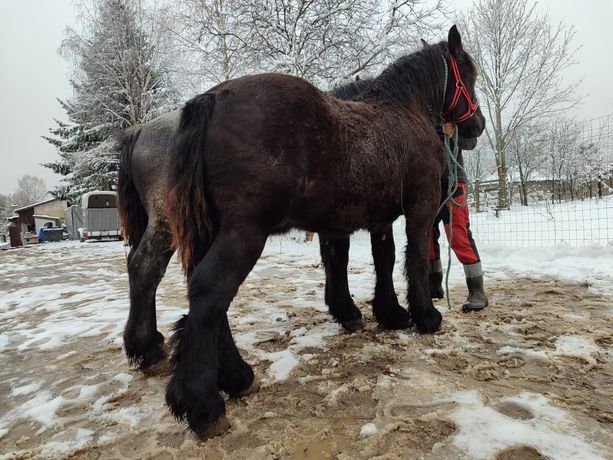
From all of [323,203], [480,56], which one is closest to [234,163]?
[323,203]

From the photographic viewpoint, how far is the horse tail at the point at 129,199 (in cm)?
266

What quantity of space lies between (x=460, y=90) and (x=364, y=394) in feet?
8.92

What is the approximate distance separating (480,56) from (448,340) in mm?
20975

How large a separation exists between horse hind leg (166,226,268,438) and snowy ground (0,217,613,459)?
0.12 m

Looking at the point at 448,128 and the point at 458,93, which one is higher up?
the point at 458,93

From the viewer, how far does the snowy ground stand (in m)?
1.53

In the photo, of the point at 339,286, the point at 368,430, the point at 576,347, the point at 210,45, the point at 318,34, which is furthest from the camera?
the point at 210,45

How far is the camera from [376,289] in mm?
3014

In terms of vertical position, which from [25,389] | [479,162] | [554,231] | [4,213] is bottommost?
[25,389]

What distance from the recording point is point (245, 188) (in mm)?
1764

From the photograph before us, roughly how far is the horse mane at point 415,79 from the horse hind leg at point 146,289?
1870 millimetres

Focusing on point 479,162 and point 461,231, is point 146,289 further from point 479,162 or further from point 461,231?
point 479,162

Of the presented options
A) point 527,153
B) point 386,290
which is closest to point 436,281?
point 386,290

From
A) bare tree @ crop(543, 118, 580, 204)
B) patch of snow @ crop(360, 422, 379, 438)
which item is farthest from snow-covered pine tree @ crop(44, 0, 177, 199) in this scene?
bare tree @ crop(543, 118, 580, 204)
